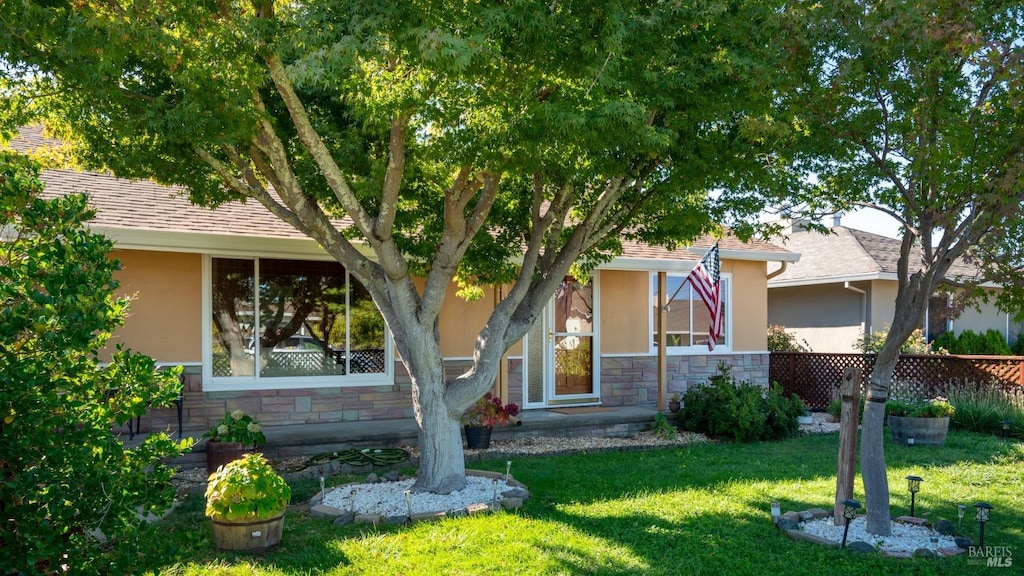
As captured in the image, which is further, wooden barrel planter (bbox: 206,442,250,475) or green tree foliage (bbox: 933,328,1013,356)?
green tree foliage (bbox: 933,328,1013,356)

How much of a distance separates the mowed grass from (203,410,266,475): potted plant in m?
0.73

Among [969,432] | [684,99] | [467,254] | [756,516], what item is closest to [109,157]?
[467,254]

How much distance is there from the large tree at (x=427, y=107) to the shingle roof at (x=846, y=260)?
34.4ft

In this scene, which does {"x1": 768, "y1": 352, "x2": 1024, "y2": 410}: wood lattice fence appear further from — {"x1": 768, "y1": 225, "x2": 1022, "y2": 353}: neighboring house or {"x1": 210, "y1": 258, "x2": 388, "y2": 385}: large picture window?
{"x1": 210, "y1": 258, "x2": 388, "y2": 385}: large picture window

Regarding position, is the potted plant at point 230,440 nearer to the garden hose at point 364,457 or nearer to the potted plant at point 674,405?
the garden hose at point 364,457

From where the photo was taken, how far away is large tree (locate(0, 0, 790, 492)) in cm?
557

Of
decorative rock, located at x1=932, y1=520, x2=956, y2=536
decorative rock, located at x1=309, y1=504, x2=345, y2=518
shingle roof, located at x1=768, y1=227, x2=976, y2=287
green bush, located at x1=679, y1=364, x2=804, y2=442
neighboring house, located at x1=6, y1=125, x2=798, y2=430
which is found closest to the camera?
decorative rock, located at x1=932, y1=520, x2=956, y2=536

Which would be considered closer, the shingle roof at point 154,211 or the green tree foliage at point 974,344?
the shingle roof at point 154,211

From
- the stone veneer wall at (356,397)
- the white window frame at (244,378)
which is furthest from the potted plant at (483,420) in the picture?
the white window frame at (244,378)

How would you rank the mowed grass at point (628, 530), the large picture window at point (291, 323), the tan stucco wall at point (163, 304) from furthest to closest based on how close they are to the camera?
the large picture window at point (291, 323), the tan stucco wall at point (163, 304), the mowed grass at point (628, 530)

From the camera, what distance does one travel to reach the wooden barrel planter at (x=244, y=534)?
5.46m

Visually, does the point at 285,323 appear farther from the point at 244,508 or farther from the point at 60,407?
the point at 60,407

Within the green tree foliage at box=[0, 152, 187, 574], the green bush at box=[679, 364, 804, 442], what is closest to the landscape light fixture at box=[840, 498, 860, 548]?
the green tree foliage at box=[0, 152, 187, 574]

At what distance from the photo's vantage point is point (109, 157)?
22.7 ft
